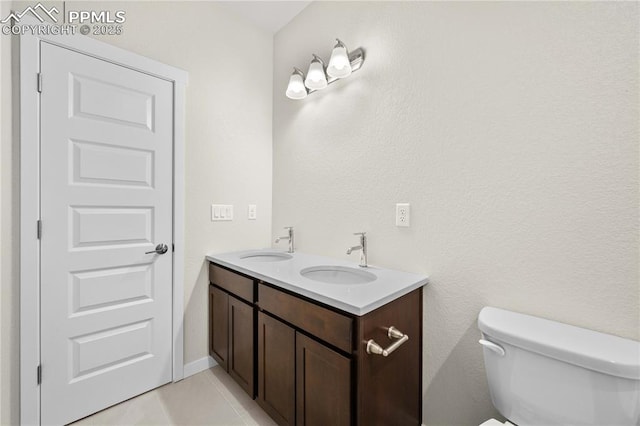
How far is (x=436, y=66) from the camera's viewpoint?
133 cm

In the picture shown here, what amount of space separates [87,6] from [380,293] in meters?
2.15

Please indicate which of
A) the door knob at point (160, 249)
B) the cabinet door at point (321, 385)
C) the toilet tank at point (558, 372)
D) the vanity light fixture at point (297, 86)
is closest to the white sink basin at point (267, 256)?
the door knob at point (160, 249)

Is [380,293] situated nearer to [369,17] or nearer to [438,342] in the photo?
[438,342]

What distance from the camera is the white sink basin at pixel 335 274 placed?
1.55m

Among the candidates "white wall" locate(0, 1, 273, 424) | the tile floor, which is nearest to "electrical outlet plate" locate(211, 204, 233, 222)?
"white wall" locate(0, 1, 273, 424)

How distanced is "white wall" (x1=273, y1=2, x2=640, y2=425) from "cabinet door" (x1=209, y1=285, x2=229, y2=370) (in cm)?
80

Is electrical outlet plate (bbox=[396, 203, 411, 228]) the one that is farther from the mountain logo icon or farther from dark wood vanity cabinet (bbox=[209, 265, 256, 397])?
the mountain logo icon

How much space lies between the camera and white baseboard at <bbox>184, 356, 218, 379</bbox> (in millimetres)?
1889

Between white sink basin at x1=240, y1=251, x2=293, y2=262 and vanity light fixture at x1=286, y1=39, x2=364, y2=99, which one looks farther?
white sink basin at x1=240, y1=251, x2=293, y2=262

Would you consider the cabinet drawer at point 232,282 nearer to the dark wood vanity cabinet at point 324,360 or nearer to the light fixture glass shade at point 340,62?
the dark wood vanity cabinet at point 324,360

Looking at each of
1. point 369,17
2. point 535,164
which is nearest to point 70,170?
point 369,17

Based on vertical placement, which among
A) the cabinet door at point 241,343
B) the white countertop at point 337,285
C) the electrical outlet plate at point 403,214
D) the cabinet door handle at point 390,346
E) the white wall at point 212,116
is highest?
the white wall at point 212,116

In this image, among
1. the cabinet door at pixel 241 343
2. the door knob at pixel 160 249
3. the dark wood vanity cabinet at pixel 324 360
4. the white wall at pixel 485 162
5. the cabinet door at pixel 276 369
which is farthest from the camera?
the door knob at pixel 160 249

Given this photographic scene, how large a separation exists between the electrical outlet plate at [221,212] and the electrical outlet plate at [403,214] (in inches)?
49.9
